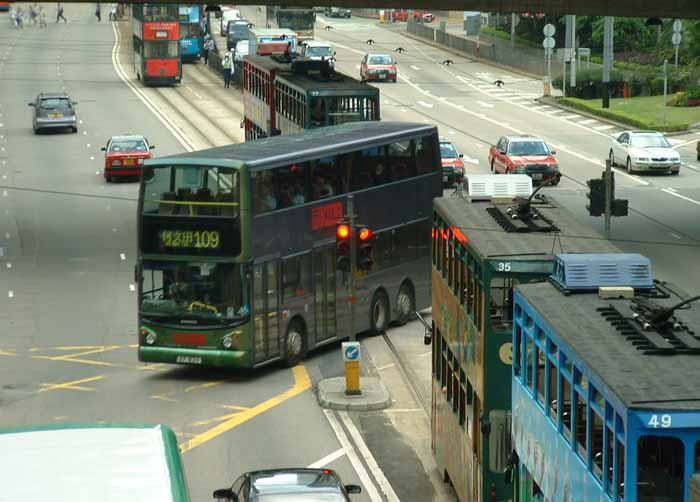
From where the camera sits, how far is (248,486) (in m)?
17.1

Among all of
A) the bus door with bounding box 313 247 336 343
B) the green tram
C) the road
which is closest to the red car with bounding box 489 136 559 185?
the road

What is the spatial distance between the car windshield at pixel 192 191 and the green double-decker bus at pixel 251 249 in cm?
2

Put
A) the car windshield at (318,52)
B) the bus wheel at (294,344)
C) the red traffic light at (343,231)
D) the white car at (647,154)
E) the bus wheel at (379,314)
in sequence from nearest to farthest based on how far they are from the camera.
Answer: the red traffic light at (343,231) → the bus wheel at (294,344) → the bus wheel at (379,314) → the white car at (647,154) → the car windshield at (318,52)

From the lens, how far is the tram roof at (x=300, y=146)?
27906 mm

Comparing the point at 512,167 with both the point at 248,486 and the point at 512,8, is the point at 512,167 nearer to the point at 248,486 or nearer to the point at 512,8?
the point at 512,8

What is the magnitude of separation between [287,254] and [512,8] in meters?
22.3

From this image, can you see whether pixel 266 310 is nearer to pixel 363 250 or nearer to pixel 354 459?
pixel 363 250

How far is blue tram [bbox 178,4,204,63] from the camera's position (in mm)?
98625

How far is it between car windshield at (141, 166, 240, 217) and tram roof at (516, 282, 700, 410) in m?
13.1

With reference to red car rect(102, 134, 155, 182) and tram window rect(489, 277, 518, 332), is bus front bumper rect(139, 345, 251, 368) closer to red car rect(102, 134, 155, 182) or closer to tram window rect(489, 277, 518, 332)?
tram window rect(489, 277, 518, 332)

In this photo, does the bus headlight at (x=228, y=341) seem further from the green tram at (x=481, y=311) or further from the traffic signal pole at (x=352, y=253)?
the green tram at (x=481, y=311)

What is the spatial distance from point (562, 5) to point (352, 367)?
80.1 ft

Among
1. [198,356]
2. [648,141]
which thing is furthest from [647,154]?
[198,356]

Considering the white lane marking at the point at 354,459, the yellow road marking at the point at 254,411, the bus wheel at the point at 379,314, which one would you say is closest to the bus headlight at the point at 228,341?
the yellow road marking at the point at 254,411
